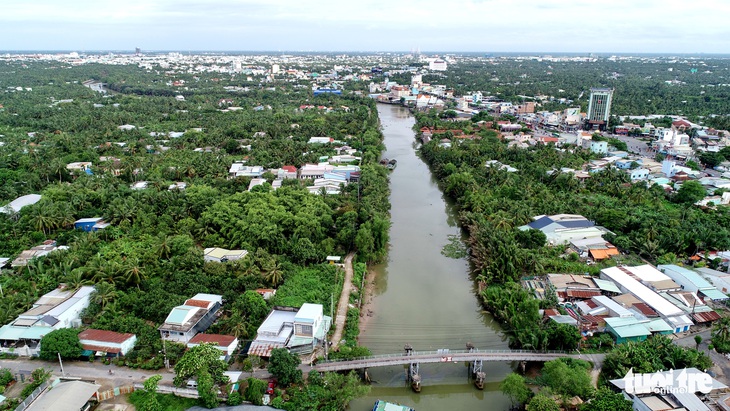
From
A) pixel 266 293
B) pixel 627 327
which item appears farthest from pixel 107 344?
pixel 627 327

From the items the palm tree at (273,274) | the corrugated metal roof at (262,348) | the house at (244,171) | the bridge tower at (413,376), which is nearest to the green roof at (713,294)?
the bridge tower at (413,376)

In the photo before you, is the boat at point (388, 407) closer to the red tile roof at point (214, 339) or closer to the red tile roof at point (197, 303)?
the red tile roof at point (214, 339)

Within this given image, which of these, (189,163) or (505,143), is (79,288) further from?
(505,143)

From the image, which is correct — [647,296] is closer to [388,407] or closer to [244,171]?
[388,407]

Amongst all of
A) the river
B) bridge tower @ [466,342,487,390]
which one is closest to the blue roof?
the river

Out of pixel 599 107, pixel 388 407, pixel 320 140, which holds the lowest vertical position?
pixel 388 407

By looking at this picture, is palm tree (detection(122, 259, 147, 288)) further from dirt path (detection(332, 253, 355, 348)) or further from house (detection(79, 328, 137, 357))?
dirt path (detection(332, 253, 355, 348))
